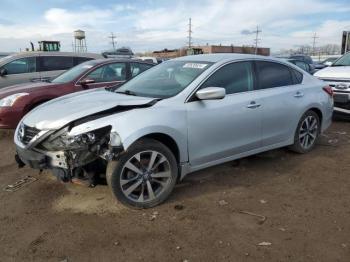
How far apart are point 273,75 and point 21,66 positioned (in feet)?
23.6

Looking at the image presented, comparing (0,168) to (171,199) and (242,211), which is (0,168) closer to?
(171,199)

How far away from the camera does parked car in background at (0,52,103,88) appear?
32.5ft

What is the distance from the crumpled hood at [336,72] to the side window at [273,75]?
3382 millimetres

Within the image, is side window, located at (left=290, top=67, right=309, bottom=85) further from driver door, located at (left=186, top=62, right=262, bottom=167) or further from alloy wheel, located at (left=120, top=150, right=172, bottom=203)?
alloy wheel, located at (left=120, top=150, right=172, bottom=203)

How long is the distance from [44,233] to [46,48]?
11.1 meters

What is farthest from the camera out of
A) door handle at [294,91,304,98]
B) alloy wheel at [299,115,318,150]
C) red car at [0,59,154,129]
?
red car at [0,59,154,129]

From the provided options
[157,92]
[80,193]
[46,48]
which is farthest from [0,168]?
[46,48]

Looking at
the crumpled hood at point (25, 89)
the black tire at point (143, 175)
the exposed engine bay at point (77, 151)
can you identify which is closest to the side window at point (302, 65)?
the crumpled hood at point (25, 89)

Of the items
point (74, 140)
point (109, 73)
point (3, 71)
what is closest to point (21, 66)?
point (3, 71)

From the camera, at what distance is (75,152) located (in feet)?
12.5

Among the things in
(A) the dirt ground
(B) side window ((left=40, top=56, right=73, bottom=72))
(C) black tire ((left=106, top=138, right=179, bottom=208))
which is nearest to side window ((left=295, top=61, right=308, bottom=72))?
(B) side window ((left=40, top=56, right=73, bottom=72))

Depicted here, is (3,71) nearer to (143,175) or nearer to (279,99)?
(143,175)

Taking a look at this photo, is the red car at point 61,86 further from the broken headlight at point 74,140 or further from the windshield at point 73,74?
the broken headlight at point 74,140

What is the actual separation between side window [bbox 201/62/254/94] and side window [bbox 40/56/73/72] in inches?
268
